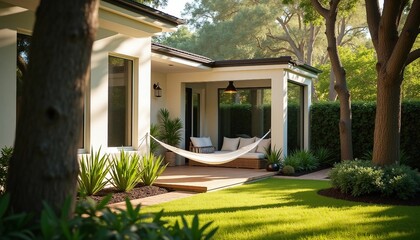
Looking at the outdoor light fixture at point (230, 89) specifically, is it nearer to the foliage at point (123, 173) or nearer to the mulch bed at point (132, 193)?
the mulch bed at point (132, 193)

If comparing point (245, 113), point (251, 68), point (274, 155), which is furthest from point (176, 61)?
point (245, 113)

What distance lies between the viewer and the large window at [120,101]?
7910 millimetres

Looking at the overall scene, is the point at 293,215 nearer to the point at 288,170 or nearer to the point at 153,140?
the point at 288,170

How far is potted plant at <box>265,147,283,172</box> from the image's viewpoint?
11.1 metres

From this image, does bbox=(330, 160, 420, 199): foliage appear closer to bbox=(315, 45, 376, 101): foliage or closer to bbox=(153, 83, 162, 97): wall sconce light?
bbox=(153, 83, 162, 97): wall sconce light

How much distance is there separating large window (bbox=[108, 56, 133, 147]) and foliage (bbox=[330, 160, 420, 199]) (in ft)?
12.5

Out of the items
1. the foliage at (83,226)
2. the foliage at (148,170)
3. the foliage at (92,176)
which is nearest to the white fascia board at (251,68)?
the foliage at (148,170)

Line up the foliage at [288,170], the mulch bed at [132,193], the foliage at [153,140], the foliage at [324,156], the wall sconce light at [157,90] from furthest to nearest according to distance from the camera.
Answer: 1. the foliage at [324,156]
2. the wall sconce light at [157,90]
3. the foliage at [153,140]
4. the foliage at [288,170]
5. the mulch bed at [132,193]

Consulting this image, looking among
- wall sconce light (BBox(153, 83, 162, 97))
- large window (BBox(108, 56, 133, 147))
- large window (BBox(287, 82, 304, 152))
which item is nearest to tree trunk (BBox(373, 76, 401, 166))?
large window (BBox(108, 56, 133, 147))

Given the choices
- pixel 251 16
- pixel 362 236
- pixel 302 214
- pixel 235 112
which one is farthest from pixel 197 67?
pixel 251 16

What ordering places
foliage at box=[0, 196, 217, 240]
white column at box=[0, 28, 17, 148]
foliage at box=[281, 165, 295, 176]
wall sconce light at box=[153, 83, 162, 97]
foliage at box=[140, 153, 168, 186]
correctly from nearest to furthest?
foliage at box=[0, 196, 217, 240]
white column at box=[0, 28, 17, 148]
foliage at box=[140, 153, 168, 186]
foliage at box=[281, 165, 295, 176]
wall sconce light at box=[153, 83, 162, 97]

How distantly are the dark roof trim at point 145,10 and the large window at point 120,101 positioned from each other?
1.17m

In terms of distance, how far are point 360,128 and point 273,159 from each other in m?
3.07

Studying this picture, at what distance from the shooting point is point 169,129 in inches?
478
